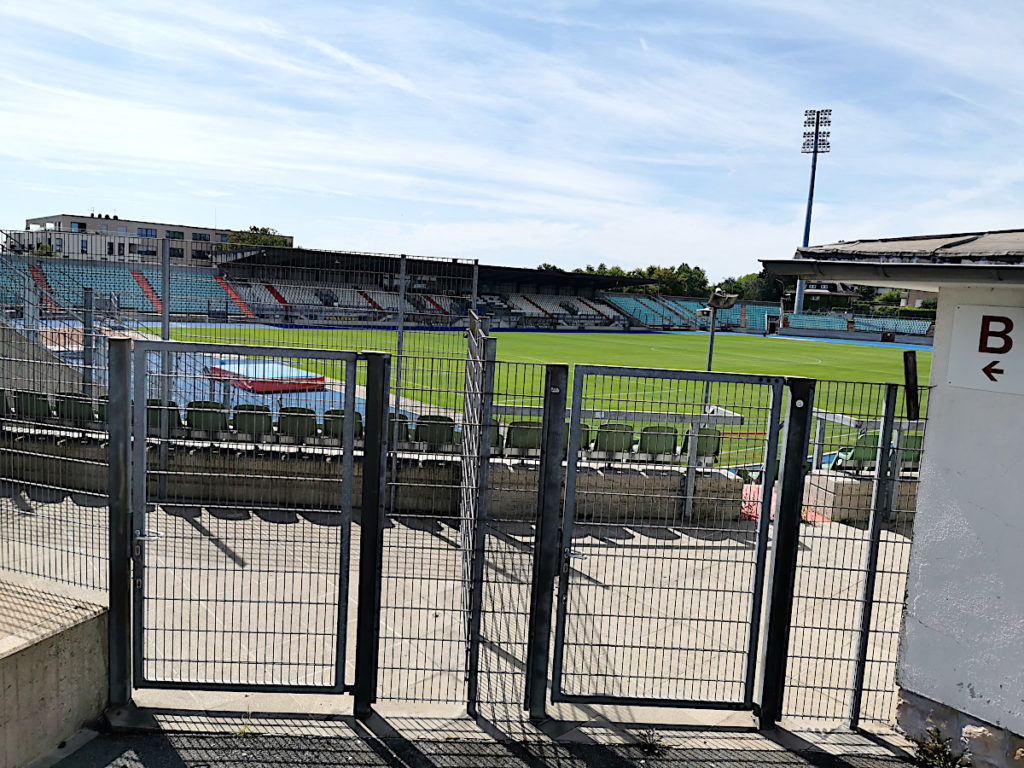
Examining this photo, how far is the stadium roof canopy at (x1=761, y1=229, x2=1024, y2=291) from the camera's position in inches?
146

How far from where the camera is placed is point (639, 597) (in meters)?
6.88

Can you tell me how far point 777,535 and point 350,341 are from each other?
31.0 ft

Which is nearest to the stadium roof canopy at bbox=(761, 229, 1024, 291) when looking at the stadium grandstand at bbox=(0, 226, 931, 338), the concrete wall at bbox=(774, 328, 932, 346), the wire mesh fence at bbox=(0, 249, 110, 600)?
the wire mesh fence at bbox=(0, 249, 110, 600)

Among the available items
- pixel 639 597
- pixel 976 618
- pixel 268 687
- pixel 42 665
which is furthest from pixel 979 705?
A: pixel 42 665

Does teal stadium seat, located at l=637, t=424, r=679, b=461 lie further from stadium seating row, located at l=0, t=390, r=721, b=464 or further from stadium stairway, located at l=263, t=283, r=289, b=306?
stadium stairway, located at l=263, t=283, r=289, b=306

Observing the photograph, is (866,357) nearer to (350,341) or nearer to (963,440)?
(350,341)

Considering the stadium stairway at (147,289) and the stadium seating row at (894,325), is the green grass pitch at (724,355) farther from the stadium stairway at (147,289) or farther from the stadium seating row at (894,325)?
the stadium stairway at (147,289)

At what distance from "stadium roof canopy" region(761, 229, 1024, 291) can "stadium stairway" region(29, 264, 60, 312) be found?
31.9 feet

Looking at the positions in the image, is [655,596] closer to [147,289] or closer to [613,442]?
[613,442]

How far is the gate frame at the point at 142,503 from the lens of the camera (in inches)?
171

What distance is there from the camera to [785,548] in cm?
465

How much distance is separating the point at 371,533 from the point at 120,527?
1.40m

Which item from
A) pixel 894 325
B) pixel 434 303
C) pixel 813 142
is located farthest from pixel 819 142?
pixel 434 303

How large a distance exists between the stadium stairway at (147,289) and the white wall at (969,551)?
9.56 metres
